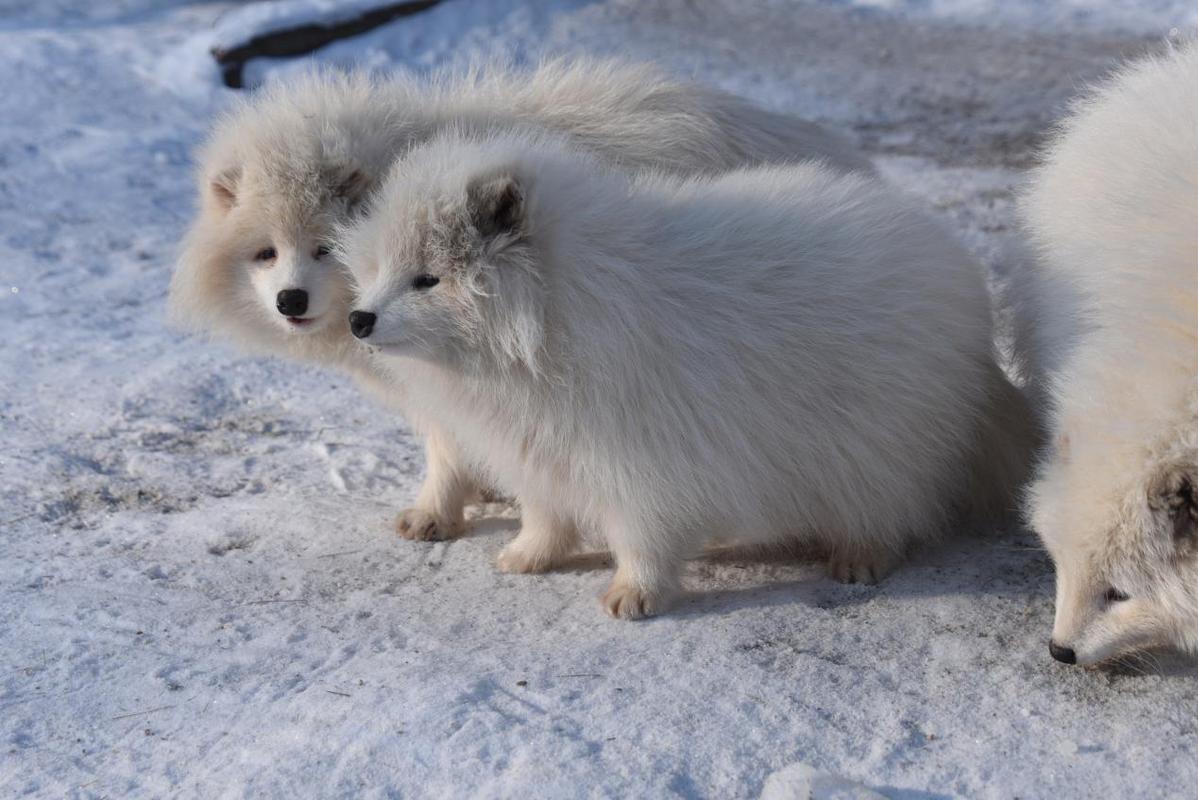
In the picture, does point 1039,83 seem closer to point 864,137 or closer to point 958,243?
point 864,137

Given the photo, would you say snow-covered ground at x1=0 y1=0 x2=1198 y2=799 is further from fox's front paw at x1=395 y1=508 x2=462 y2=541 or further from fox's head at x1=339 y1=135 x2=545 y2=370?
fox's head at x1=339 y1=135 x2=545 y2=370

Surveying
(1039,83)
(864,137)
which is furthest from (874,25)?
(864,137)

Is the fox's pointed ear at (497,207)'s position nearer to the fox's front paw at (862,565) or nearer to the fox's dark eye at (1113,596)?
the fox's front paw at (862,565)

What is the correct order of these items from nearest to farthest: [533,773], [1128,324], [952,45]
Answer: [533,773] → [1128,324] → [952,45]

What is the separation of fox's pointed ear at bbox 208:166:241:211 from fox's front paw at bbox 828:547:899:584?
8.32ft

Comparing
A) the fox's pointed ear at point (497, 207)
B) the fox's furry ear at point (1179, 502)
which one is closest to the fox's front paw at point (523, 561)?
the fox's pointed ear at point (497, 207)

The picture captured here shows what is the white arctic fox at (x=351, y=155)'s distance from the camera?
466 centimetres

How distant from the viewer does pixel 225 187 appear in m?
4.85

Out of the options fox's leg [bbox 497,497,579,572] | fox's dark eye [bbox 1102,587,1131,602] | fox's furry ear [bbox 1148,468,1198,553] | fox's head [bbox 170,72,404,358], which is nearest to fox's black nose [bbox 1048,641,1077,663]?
fox's dark eye [bbox 1102,587,1131,602]

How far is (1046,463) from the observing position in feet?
13.1

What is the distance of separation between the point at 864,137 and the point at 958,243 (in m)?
5.73

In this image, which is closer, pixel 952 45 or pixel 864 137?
pixel 864 137

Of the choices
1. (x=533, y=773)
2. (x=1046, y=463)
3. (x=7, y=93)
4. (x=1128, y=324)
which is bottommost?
(x=7, y=93)

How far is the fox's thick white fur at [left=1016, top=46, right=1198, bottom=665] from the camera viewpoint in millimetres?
3518
